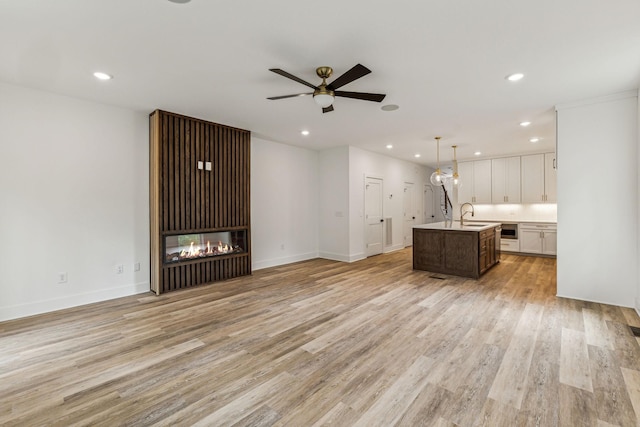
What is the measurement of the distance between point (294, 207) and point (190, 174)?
2727mm

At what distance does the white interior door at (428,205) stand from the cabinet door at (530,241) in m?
3.19

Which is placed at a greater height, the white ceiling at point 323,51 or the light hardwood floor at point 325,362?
the white ceiling at point 323,51

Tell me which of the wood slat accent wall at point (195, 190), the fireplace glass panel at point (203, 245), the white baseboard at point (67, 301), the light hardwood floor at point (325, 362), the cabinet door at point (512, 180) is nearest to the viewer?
the light hardwood floor at point (325, 362)

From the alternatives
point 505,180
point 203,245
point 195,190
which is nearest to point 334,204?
point 203,245

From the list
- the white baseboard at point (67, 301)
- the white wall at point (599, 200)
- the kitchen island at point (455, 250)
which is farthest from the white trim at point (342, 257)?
the white baseboard at point (67, 301)

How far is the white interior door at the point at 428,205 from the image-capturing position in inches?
413

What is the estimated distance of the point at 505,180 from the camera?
26.4ft

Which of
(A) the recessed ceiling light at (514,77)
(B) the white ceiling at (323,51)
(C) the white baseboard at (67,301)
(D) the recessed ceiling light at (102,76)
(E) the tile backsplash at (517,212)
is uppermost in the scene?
(D) the recessed ceiling light at (102,76)

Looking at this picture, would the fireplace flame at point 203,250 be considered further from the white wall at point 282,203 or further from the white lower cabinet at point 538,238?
the white lower cabinet at point 538,238

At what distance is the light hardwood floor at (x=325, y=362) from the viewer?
6.26ft

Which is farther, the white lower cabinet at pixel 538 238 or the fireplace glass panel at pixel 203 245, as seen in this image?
the white lower cabinet at pixel 538 238

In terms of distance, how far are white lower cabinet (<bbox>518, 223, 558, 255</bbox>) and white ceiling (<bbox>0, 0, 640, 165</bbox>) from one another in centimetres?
396

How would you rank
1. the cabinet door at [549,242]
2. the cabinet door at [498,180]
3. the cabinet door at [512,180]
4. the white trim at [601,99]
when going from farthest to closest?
the cabinet door at [498,180]
the cabinet door at [512,180]
the cabinet door at [549,242]
the white trim at [601,99]

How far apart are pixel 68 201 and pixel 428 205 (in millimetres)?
10032
